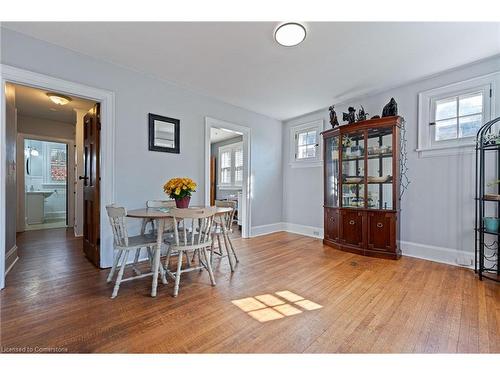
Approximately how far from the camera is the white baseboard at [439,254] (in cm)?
285

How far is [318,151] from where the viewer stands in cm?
459

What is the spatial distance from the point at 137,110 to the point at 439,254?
4.51 metres

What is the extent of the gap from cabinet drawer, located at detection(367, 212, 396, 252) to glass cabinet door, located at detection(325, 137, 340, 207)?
2.16ft

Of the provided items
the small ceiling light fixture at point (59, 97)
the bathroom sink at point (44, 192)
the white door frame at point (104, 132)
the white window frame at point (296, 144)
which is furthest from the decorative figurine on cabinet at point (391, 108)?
the bathroom sink at point (44, 192)

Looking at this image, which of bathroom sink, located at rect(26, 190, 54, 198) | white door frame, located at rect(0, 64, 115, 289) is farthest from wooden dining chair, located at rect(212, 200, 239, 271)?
bathroom sink, located at rect(26, 190, 54, 198)

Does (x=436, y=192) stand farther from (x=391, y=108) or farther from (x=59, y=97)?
(x=59, y=97)

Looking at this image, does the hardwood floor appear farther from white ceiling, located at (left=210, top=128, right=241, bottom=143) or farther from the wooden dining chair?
white ceiling, located at (left=210, top=128, right=241, bottom=143)

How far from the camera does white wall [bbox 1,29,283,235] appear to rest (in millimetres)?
2340

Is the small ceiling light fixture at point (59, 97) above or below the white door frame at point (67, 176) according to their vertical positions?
above

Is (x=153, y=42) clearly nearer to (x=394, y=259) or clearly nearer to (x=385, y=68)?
(x=385, y=68)

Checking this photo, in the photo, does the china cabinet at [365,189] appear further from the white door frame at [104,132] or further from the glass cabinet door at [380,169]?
the white door frame at [104,132]
